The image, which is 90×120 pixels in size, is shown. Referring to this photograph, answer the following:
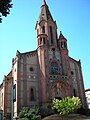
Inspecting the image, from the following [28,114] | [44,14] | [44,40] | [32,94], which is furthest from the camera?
[44,14]

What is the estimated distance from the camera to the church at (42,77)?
35.1 metres

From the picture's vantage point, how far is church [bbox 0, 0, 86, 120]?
35.1m

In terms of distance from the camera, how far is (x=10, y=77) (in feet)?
127

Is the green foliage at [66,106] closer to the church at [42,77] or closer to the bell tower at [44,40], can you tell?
the church at [42,77]

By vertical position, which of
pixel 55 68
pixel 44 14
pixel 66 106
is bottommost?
pixel 66 106

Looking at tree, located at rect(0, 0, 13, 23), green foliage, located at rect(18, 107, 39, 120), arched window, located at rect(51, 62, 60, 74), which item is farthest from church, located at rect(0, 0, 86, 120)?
tree, located at rect(0, 0, 13, 23)

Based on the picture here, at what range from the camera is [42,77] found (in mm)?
36250

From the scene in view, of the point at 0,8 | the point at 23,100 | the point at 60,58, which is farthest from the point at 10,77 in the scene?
the point at 0,8

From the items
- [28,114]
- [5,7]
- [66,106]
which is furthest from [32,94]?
[5,7]

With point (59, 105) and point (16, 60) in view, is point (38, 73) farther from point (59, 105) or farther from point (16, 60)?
point (59, 105)

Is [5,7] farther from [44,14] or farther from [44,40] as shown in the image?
[44,14]

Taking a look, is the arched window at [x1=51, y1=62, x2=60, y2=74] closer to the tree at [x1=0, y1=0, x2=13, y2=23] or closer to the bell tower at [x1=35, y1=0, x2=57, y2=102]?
the bell tower at [x1=35, y1=0, x2=57, y2=102]

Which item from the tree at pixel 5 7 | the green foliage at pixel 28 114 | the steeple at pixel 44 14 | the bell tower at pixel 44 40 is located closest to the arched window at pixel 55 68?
the bell tower at pixel 44 40

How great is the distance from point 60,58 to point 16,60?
10.00 metres
